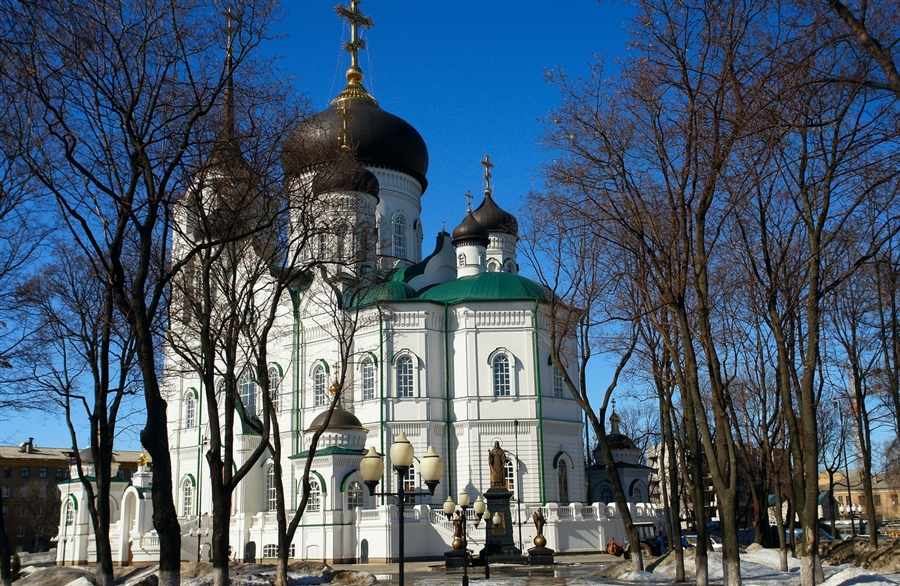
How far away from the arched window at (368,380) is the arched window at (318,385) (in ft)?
5.76

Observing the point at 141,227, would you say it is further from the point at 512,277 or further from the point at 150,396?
the point at 512,277

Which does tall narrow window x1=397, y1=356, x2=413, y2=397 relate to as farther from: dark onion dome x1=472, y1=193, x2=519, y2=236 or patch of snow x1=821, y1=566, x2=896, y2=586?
patch of snow x1=821, y1=566, x2=896, y2=586

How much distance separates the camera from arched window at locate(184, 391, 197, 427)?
120ft

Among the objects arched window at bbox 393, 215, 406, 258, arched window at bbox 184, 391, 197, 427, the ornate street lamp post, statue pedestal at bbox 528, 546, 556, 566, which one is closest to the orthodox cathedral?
arched window at bbox 184, 391, 197, 427

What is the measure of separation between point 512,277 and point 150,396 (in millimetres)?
23719

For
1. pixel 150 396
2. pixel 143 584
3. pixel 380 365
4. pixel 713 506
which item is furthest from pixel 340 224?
pixel 713 506

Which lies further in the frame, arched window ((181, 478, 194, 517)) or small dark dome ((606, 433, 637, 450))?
small dark dome ((606, 433, 637, 450))

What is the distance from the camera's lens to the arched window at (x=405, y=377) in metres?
31.9

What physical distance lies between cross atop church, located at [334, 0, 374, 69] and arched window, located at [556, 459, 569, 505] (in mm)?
21405

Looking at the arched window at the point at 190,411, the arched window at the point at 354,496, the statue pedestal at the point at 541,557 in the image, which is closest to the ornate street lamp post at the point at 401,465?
the statue pedestal at the point at 541,557

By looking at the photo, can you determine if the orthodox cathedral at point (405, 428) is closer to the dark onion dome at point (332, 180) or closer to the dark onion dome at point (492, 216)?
the dark onion dome at point (492, 216)

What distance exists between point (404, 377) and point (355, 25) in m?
18.9

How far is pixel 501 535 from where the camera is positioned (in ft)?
82.8

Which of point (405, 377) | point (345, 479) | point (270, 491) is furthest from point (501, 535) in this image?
point (270, 491)
